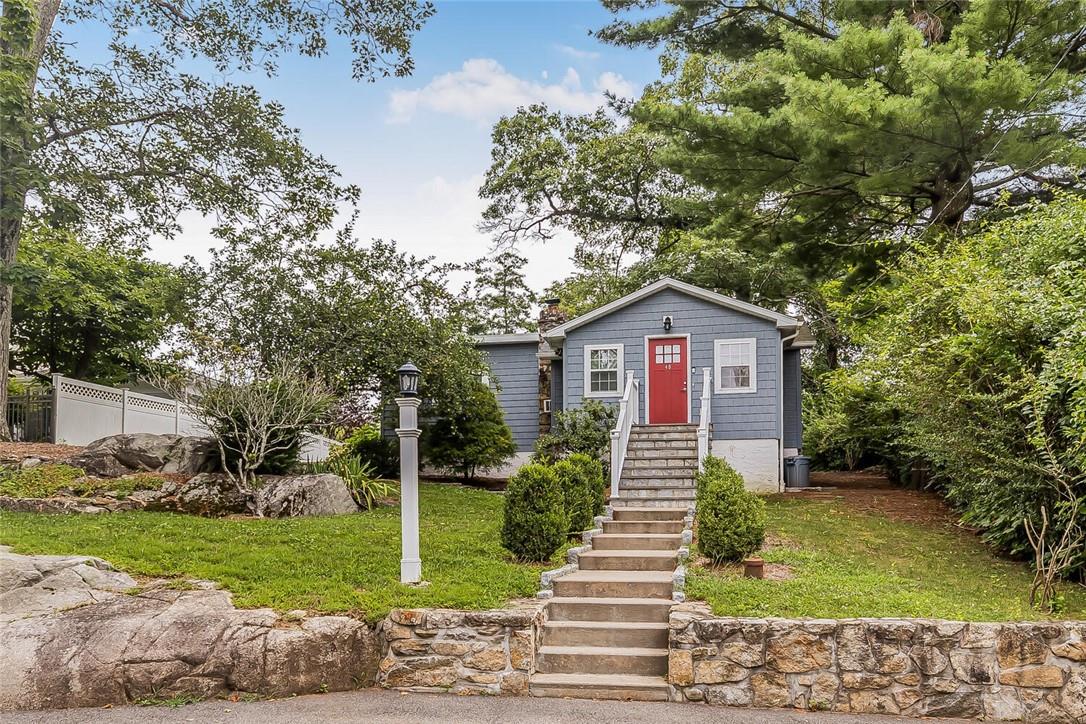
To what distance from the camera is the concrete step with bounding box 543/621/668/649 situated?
19.5 ft

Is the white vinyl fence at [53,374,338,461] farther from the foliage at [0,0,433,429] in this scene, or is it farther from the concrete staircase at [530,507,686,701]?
the concrete staircase at [530,507,686,701]

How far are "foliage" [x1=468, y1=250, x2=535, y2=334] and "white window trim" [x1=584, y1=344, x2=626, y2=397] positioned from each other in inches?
400

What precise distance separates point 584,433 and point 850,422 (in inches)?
227

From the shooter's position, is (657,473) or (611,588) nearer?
A: (611,588)

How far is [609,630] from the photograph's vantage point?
236 inches

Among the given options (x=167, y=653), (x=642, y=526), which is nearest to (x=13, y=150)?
(x=167, y=653)

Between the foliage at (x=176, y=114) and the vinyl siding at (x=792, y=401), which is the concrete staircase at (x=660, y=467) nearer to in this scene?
the vinyl siding at (x=792, y=401)

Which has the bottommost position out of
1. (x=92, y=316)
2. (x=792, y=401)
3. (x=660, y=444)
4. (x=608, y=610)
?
(x=608, y=610)

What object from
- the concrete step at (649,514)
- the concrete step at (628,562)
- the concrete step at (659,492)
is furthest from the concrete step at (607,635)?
the concrete step at (659,492)

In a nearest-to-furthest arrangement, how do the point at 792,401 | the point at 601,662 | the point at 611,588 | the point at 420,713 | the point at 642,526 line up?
the point at 420,713, the point at 601,662, the point at 611,588, the point at 642,526, the point at 792,401

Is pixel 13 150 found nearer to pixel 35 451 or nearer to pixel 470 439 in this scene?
pixel 35 451

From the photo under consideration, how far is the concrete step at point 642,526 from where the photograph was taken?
8.83 m

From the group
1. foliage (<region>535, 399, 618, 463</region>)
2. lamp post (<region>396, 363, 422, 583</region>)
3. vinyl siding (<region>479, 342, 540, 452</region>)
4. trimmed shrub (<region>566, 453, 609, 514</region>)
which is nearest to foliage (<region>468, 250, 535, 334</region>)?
vinyl siding (<region>479, 342, 540, 452</region>)

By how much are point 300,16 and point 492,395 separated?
28.0 ft
